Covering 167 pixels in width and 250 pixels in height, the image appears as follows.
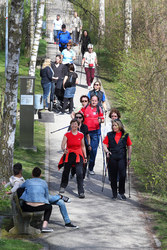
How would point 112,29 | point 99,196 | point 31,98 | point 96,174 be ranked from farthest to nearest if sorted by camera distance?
point 112,29
point 31,98
point 96,174
point 99,196

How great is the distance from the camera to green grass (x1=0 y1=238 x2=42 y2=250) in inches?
329

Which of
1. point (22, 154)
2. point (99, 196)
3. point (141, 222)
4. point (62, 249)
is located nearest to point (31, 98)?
point (22, 154)

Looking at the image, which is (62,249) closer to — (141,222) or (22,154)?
(141,222)

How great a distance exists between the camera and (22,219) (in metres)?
9.05

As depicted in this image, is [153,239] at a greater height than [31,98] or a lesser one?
lesser

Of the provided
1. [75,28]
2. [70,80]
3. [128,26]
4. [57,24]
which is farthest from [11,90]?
[57,24]

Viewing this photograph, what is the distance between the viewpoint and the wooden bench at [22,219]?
29.7 feet

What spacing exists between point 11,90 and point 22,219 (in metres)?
2.74

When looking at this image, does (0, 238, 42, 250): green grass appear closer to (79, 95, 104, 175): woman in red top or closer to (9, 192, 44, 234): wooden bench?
(9, 192, 44, 234): wooden bench

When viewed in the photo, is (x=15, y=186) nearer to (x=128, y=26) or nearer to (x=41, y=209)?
(x=41, y=209)

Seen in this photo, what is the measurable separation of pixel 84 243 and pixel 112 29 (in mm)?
16986

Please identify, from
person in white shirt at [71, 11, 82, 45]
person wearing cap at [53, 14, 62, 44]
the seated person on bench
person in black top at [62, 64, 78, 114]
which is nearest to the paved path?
the seated person on bench

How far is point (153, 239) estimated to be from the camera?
31.1ft

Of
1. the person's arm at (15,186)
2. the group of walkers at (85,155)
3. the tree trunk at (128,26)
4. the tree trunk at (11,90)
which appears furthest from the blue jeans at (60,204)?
the tree trunk at (128,26)
